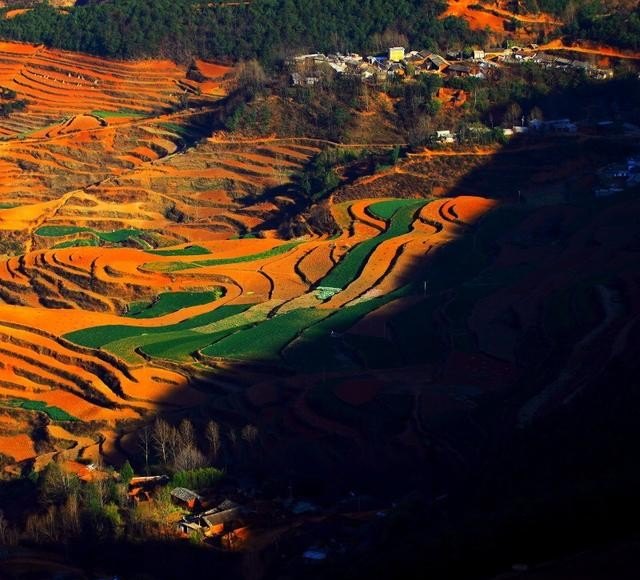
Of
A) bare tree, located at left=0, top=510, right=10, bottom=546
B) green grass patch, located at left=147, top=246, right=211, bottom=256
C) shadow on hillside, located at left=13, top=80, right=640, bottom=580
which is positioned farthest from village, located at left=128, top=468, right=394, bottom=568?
green grass patch, located at left=147, top=246, right=211, bottom=256

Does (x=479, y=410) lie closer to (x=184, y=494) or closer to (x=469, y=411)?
(x=469, y=411)

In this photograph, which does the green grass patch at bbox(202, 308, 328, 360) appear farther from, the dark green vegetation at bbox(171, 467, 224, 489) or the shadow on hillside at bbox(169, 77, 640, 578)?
the dark green vegetation at bbox(171, 467, 224, 489)

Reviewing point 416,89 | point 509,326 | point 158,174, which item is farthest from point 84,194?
point 509,326

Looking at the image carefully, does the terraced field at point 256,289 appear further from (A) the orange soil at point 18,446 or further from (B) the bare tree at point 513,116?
(B) the bare tree at point 513,116

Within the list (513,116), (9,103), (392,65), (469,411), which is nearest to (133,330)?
(469,411)

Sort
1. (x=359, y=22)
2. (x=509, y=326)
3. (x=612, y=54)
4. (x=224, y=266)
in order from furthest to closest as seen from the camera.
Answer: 1. (x=359, y=22)
2. (x=612, y=54)
3. (x=224, y=266)
4. (x=509, y=326)

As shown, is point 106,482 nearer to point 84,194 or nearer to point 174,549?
point 174,549

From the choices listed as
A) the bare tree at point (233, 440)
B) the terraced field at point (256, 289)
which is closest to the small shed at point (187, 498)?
the bare tree at point (233, 440)
